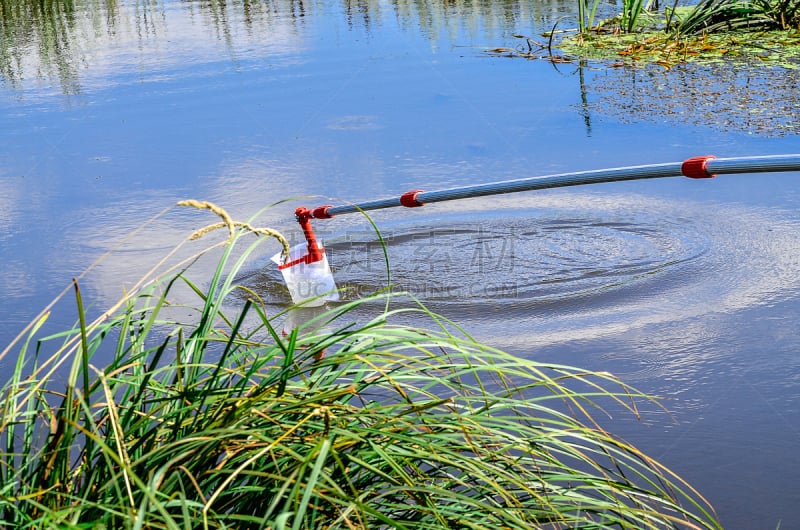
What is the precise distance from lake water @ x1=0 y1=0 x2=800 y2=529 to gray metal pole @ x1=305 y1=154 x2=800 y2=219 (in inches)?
22.8

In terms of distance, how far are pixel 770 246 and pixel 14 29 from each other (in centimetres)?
1276

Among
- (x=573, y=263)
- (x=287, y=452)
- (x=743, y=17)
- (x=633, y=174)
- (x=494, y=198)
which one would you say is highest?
(x=743, y=17)

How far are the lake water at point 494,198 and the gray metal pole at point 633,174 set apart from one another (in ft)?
1.90

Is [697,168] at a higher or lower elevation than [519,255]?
higher

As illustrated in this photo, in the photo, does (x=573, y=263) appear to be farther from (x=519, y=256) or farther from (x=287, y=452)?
(x=287, y=452)

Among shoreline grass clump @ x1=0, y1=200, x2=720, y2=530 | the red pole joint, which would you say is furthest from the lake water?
shoreline grass clump @ x1=0, y1=200, x2=720, y2=530

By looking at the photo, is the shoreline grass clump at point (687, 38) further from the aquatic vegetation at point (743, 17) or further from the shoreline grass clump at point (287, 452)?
the shoreline grass clump at point (287, 452)

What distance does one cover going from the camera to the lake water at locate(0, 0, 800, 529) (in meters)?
3.92

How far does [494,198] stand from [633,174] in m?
2.41

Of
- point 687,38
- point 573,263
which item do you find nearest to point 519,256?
point 573,263

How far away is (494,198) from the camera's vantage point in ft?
20.6

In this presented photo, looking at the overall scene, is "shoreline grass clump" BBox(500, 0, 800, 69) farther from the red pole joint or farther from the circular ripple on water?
the red pole joint

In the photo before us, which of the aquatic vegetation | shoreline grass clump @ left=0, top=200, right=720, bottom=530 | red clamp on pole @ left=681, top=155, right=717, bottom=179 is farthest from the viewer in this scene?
the aquatic vegetation

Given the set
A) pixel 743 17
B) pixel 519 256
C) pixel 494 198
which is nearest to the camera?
pixel 519 256
